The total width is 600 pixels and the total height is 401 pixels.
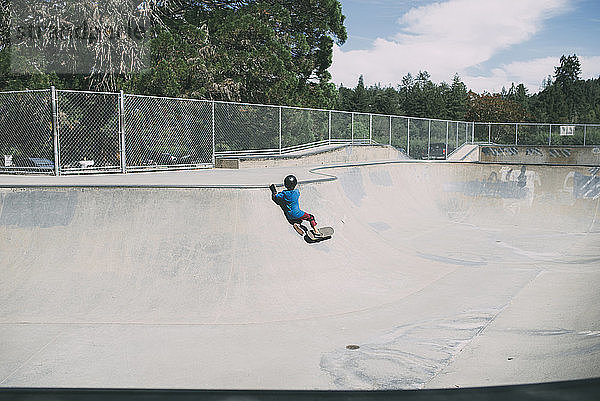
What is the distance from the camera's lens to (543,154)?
98.7 feet

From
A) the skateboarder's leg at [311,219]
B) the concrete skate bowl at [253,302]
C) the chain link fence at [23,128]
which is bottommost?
the concrete skate bowl at [253,302]

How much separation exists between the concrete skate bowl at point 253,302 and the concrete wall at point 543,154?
22278 mm

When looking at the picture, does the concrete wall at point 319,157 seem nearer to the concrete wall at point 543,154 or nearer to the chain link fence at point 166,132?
the chain link fence at point 166,132

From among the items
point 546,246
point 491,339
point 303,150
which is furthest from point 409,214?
point 491,339

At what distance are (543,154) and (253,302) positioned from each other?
28749 mm

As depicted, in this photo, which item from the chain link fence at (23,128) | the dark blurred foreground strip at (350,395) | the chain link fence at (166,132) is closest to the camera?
the dark blurred foreground strip at (350,395)

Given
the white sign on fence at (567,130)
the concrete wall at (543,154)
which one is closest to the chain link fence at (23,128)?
the concrete wall at (543,154)

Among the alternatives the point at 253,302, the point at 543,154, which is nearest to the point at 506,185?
the point at 253,302

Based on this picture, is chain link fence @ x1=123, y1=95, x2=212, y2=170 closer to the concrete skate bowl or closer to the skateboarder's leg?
the concrete skate bowl

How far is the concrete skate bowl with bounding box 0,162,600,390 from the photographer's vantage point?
14.5ft

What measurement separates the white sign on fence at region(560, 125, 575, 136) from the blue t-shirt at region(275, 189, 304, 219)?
31.0 m

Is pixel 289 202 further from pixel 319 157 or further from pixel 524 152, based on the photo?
pixel 524 152

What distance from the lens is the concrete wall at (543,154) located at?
→ 92.8ft

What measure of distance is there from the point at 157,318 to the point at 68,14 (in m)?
14.2
